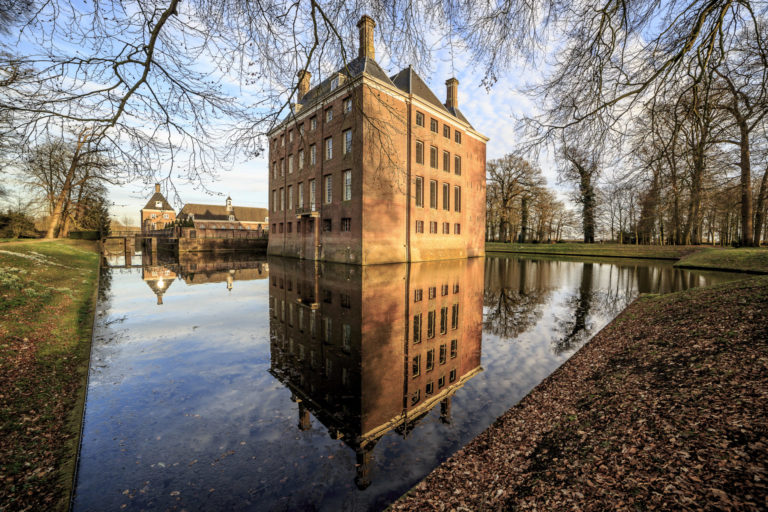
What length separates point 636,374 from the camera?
4.45m

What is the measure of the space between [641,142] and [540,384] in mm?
5109

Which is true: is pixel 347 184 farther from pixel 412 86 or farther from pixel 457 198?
pixel 457 198

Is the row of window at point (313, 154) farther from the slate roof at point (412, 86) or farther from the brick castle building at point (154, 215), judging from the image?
the brick castle building at point (154, 215)

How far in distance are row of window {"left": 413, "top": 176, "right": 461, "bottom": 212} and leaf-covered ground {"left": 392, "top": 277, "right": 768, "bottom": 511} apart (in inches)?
827

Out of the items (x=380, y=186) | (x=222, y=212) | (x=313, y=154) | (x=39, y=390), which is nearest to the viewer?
Answer: (x=39, y=390)

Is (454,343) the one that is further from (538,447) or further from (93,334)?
(93,334)

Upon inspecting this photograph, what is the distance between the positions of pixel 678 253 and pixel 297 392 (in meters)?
43.1

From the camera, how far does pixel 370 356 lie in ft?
20.2

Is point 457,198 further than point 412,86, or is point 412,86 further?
point 457,198

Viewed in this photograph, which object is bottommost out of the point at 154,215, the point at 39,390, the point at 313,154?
the point at 39,390

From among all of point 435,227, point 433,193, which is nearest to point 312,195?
point 433,193

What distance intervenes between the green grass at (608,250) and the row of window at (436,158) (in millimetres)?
20542

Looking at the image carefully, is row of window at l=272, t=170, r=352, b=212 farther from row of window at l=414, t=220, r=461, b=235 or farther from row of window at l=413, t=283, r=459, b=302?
row of window at l=413, t=283, r=459, b=302

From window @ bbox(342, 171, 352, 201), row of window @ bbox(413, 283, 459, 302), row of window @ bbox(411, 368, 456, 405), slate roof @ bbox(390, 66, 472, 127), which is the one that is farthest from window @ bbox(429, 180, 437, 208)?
row of window @ bbox(411, 368, 456, 405)
